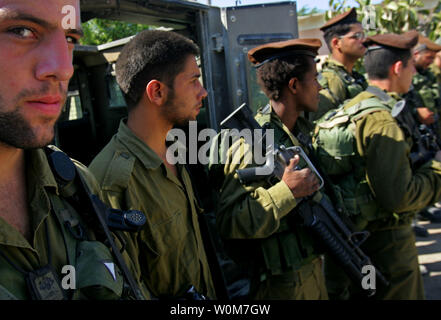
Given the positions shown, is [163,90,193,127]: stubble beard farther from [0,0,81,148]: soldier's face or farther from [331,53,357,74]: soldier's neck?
[331,53,357,74]: soldier's neck

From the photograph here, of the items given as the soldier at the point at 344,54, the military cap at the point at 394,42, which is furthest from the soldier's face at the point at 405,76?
the soldier at the point at 344,54

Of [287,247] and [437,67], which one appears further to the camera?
[437,67]

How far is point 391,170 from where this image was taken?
2.43 m

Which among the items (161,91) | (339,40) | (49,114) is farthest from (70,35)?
(339,40)

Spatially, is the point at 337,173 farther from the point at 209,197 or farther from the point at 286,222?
the point at 209,197

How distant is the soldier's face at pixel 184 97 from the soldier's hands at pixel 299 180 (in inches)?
23.0

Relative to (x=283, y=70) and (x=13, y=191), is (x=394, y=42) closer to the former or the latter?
(x=283, y=70)

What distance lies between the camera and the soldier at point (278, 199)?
205 centimetres

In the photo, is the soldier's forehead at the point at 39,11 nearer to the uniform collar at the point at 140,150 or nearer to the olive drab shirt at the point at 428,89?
the uniform collar at the point at 140,150

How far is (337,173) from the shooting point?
2693 mm

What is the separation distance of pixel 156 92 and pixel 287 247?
3.57 ft

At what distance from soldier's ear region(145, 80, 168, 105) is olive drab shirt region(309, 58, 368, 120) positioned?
2.08 meters

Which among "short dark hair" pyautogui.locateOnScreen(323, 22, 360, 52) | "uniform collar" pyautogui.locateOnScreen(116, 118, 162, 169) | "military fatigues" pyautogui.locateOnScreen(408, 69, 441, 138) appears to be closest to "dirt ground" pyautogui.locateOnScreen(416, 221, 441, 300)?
"military fatigues" pyautogui.locateOnScreen(408, 69, 441, 138)

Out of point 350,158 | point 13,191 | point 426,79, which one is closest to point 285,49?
point 350,158
